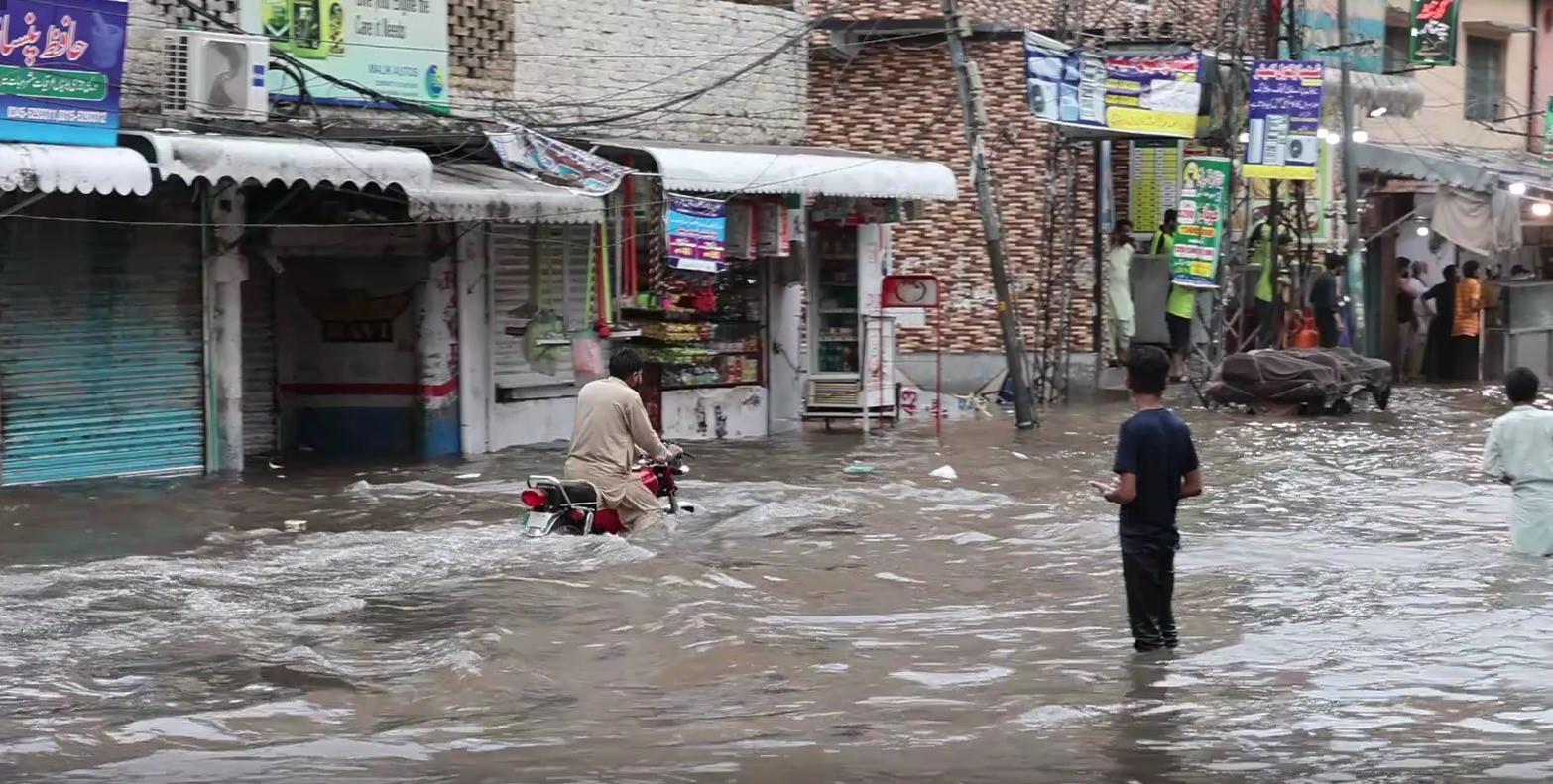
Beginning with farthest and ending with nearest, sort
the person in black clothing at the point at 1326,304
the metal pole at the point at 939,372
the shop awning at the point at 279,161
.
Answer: the person in black clothing at the point at 1326,304
the metal pole at the point at 939,372
the shop awning at the point at 279,161

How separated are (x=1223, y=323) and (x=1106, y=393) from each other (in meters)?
1.85

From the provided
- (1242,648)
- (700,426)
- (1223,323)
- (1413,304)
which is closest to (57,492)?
(700,426)

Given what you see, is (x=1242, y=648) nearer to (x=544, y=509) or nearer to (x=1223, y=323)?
(x=544, y=509)

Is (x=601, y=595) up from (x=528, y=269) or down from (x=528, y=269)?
down

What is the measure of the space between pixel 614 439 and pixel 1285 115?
1470 cm

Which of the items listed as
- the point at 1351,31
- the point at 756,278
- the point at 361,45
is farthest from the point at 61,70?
the point at 1351,31

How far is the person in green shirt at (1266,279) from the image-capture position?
97.9 ft

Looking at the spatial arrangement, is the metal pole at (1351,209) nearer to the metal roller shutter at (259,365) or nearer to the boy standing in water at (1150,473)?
the metal roller shutter at (259,365)

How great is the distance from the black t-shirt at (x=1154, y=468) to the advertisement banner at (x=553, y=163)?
9.63 metres

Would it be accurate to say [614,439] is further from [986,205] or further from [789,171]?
[986,205]

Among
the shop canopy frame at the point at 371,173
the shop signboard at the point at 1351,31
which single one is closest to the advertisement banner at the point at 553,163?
the shop canopy frame at the point at 371,173

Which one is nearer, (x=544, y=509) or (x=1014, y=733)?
(x=1014, y=733)

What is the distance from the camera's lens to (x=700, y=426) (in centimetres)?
2194

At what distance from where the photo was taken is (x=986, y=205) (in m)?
21.9
